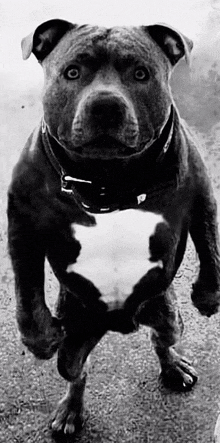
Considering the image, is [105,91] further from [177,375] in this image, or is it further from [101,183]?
[177,375]

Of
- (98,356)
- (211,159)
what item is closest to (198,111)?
(211,159)

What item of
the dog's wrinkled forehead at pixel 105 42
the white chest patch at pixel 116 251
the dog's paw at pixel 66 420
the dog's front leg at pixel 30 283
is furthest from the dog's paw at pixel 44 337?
the dog's wrinkled forehead at pixel 105 42

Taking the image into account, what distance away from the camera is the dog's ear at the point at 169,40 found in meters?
1.18

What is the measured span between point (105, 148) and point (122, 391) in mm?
753

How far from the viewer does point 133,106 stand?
1.13 metres

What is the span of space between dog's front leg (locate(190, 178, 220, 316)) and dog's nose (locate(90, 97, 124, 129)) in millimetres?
264

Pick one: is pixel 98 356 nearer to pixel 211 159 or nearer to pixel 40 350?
pixel 40 350

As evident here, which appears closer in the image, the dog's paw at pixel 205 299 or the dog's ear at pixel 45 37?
the dog's ear at pixel 45 37

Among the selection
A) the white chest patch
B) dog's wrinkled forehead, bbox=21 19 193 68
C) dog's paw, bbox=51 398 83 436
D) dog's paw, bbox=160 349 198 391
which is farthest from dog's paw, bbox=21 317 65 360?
dog's wrinkled forehead, bbox=21 19 193 68

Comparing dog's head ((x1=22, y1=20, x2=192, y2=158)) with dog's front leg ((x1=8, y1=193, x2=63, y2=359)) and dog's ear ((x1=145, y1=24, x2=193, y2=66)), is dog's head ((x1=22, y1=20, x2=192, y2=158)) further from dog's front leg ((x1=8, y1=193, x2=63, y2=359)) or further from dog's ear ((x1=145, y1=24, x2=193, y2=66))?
dog's front leg ((x1=8, y1=193, x2=63, y2=359))

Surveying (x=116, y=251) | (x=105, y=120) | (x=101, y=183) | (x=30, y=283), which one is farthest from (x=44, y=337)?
(x=105, y=120)

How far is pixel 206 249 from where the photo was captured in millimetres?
1392

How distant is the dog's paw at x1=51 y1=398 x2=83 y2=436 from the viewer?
5.38 ft

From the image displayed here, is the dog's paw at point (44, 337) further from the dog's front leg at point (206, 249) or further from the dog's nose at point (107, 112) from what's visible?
the dog's nose at point (107, 112)
